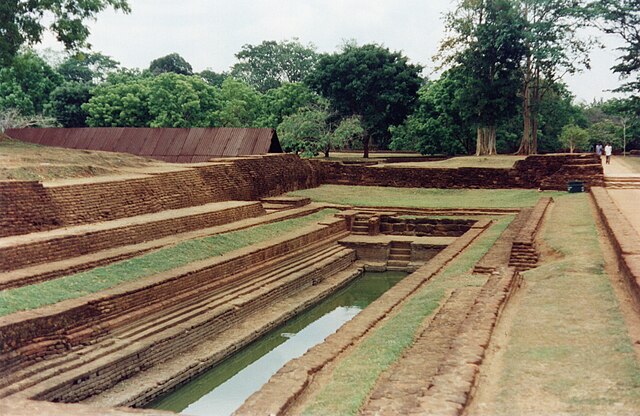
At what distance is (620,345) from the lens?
14.6 feet

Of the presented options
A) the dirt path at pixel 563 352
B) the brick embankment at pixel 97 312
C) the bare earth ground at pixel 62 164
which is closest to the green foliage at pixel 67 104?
the bare earth ground at pixel 62 164

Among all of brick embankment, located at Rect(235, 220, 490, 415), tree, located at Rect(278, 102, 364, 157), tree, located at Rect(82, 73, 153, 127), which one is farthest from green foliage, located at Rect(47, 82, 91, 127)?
brick embankment, located at Rect(235, 220, 490, 415)

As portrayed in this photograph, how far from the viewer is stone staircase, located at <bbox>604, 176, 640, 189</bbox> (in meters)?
14.8

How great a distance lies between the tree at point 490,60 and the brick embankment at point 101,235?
1477 cm

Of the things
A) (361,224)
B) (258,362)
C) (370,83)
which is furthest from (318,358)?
(370,83)

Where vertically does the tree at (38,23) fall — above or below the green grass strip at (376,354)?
above

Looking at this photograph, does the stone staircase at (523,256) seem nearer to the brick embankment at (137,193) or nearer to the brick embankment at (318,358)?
the brick embankment at (318,358)

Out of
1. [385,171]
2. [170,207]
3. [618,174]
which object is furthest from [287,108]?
[170,207]

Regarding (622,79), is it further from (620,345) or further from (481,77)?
(620,345)

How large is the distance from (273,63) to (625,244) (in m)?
42.2

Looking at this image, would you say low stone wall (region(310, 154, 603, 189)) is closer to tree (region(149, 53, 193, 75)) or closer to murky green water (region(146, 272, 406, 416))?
murky green water (region(146, 272, 406, 416))

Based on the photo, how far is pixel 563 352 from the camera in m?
4.45

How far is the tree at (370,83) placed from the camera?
2569cm

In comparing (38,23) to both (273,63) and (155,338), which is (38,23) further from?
(273,63)
